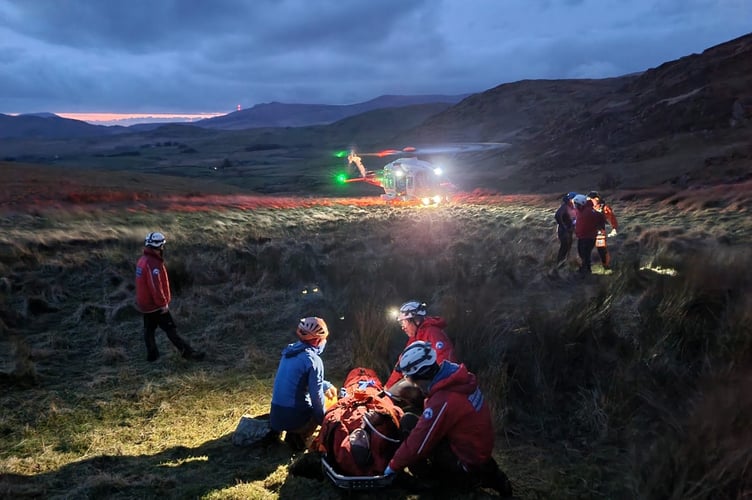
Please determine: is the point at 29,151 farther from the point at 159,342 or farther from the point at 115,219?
the point at 159,342

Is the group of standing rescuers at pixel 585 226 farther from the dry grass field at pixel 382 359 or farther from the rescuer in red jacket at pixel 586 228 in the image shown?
the dry grass field at pixel 382 359

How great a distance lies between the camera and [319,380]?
543 centimetres

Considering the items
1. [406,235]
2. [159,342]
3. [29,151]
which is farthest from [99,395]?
[29,151]

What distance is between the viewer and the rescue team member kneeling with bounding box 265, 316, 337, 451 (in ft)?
17.6

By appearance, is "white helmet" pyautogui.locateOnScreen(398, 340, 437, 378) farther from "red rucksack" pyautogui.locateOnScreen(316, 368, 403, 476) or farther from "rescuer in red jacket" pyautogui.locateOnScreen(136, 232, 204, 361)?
"rescuer in red jacket" pyautogui.locateOnScreen(136, 232, 204, 361)

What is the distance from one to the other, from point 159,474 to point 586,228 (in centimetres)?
958

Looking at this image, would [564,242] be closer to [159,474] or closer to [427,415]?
[427,415]

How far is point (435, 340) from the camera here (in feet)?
19.0

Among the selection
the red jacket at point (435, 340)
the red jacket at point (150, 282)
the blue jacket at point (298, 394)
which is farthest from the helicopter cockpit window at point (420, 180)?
the blue jacket at point (298, 394)

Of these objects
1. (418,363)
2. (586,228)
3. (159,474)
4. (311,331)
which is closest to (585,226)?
(586,228)

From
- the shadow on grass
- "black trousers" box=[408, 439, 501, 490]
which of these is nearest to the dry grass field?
the shadow on grass

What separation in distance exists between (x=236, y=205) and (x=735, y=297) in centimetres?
2646

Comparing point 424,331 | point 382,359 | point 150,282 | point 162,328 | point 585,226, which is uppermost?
point 150,282

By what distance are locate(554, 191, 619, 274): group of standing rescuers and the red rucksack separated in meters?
7.81
